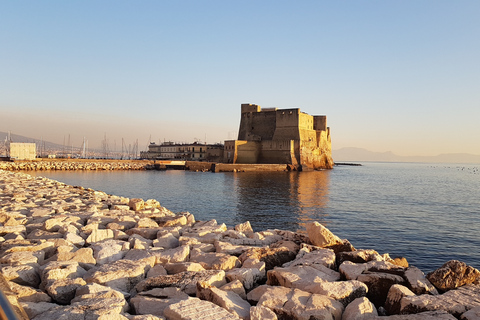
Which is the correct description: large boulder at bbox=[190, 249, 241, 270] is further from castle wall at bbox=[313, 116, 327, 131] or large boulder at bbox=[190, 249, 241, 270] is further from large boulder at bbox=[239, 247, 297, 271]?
castle wall at bbox=[313, 116, 327, 131]

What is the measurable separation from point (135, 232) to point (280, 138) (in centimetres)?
4000

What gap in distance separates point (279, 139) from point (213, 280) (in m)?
41.4

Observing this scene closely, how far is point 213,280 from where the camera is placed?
343cm

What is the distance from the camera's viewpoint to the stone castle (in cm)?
4281

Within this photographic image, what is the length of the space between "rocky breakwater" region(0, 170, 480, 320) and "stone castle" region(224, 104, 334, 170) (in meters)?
37.5

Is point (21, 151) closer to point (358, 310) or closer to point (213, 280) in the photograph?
point (213, 280)

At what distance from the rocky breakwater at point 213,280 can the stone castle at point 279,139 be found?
123 feet

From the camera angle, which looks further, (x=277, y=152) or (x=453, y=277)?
(x=277, y=152)

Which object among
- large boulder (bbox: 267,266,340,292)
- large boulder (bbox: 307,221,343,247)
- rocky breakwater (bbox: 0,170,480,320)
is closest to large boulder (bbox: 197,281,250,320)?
rocky breakwater (bbox: 0,170,480,320)

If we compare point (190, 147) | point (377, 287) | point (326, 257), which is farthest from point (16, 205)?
point (190, 147)

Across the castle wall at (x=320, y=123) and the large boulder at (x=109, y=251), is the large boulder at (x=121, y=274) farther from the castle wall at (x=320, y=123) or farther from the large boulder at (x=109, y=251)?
the castle wall at (x=320, y=123)

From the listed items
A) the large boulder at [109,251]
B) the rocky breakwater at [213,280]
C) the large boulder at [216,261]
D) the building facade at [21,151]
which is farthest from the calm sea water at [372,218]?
the building facade at [21,151]

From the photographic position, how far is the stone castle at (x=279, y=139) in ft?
140

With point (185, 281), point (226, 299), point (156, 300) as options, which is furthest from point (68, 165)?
point (226, 299)
